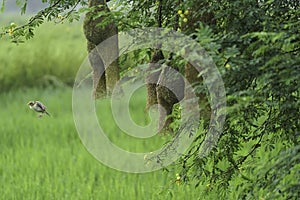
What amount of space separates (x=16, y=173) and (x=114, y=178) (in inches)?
31.1

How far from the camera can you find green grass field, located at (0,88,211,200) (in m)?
4.75

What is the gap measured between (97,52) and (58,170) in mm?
2935

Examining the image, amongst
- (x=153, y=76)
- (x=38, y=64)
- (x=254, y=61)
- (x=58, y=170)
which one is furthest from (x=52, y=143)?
(x=254, y=61)

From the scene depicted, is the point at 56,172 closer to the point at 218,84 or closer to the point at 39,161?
the point at 39,161

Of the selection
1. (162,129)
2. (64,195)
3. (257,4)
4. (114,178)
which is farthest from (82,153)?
(257,4)

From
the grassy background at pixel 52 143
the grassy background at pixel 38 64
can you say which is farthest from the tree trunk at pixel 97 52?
the grassy background at pixel 38 64

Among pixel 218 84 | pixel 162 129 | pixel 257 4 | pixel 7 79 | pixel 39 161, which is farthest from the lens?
pixel 7 79

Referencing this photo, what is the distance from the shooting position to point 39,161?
5.80 meters

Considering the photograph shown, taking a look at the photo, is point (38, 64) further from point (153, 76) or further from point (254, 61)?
point (254, 61)

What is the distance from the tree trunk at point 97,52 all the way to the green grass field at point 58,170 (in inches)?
23.0

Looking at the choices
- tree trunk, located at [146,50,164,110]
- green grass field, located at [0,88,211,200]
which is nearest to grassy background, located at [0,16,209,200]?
green grass field, located at [0,88,211,200]

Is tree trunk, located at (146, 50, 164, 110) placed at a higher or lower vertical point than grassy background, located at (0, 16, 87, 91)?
lower

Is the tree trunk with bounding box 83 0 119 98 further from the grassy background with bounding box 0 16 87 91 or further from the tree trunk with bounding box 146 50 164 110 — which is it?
the grassy background with bounding box 0 16 87 91

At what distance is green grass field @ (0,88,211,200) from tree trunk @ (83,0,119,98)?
584 millimetres
